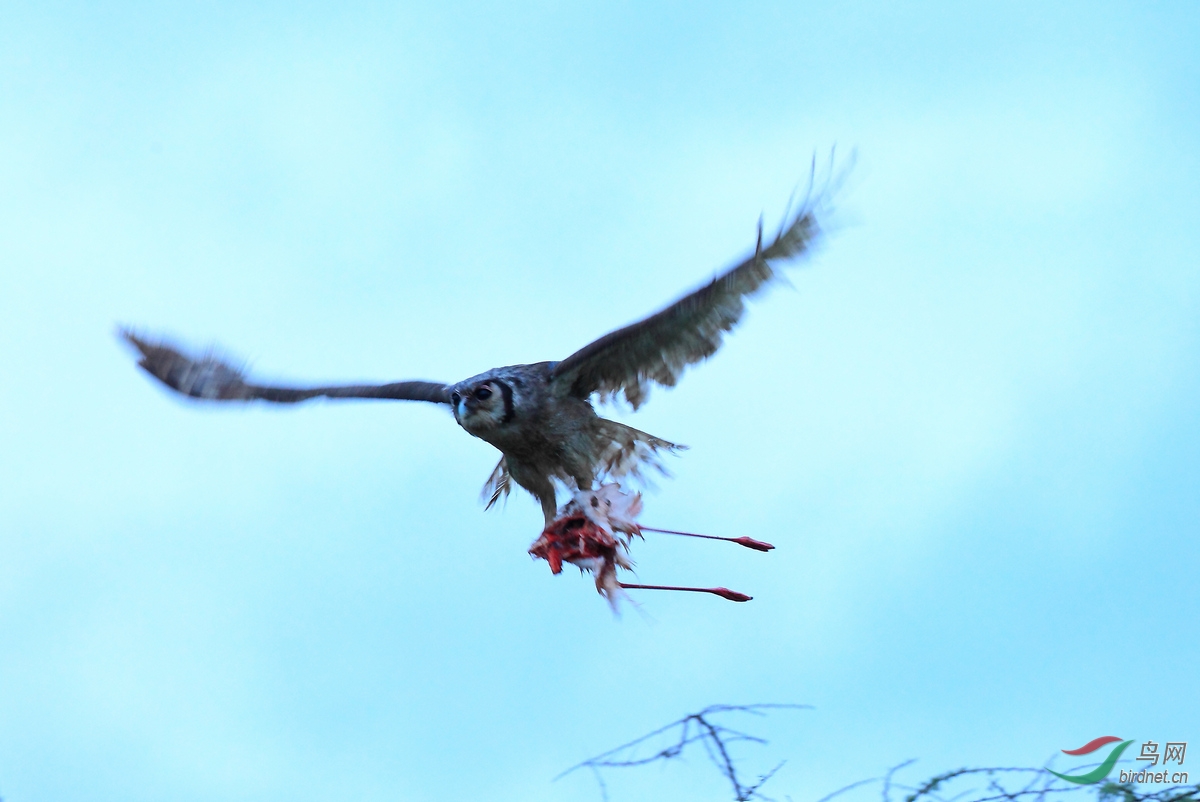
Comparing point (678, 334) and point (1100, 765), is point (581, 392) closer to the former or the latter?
point (678, 334)

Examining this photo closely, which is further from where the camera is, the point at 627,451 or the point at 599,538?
the point at 627,451

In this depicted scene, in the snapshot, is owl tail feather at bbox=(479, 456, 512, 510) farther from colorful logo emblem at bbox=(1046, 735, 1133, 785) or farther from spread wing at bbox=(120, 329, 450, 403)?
colorful logo emblem at bbox=(1046, 735, 1133, 785)

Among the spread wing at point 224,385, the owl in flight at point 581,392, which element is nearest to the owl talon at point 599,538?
the owl in flight at point 581,392

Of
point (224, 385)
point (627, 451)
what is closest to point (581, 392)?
point (627, 451)

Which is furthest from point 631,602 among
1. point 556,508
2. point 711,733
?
point 711,733

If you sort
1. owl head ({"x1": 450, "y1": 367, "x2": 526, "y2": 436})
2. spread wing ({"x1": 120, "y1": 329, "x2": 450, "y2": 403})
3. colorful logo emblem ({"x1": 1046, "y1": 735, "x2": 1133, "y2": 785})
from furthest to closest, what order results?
spread wing ({"x1": 120, "y1": 329, "x2": 450, "y2": 403}), owl head ({"x1": 450, "y1": 367, "x2": 526, "y2": 436}), colorful logo emblem ({"x1": 1046, "y1": 735, "x2": 1133, "y2": 785})

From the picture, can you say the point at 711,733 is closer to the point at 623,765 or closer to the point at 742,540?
the point at 623,765

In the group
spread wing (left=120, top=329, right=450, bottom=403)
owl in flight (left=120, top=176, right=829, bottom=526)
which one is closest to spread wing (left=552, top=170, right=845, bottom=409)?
owl in flight (left=120, top=176, right=829, bottom=526)

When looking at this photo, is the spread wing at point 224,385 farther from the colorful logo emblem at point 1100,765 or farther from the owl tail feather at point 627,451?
the colorful logo emblem at point 1100,765
